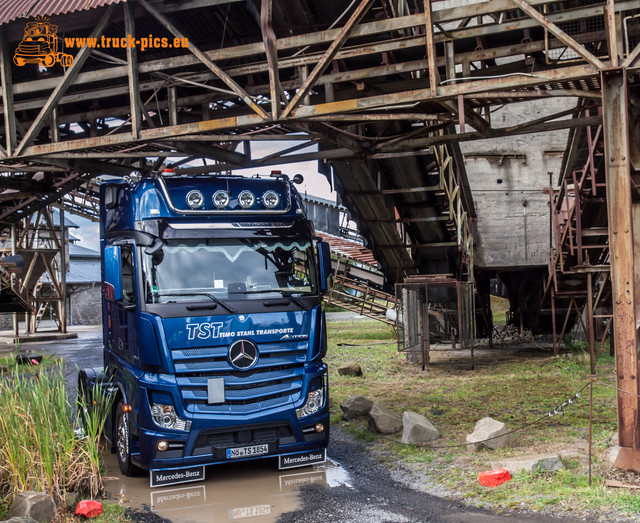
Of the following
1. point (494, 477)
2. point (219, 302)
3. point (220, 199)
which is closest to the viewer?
point (494, 477)

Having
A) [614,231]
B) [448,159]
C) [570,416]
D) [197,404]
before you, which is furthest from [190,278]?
[448,159]

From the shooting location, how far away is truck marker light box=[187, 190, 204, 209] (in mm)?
7942

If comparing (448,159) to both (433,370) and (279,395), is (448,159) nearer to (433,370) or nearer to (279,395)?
(433,370)

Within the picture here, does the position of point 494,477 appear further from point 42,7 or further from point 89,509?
point 42,7

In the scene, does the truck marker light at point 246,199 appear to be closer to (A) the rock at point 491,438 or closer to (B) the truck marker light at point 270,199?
(B) the truck marker light at point 270,199

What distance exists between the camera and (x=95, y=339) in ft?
102

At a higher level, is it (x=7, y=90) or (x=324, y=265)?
(x=7, y=90)

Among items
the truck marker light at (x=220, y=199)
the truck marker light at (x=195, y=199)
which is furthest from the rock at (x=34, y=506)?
the truck marker light at (x=220, y=199)

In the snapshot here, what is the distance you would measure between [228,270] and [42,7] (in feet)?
17.1

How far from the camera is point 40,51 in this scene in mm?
11164

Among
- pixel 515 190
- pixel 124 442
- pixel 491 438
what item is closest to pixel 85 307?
pixel 515 190

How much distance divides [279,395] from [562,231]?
9.42 m

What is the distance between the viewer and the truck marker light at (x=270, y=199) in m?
8.30

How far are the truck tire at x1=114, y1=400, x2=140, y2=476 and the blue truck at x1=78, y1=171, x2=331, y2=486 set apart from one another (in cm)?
2
